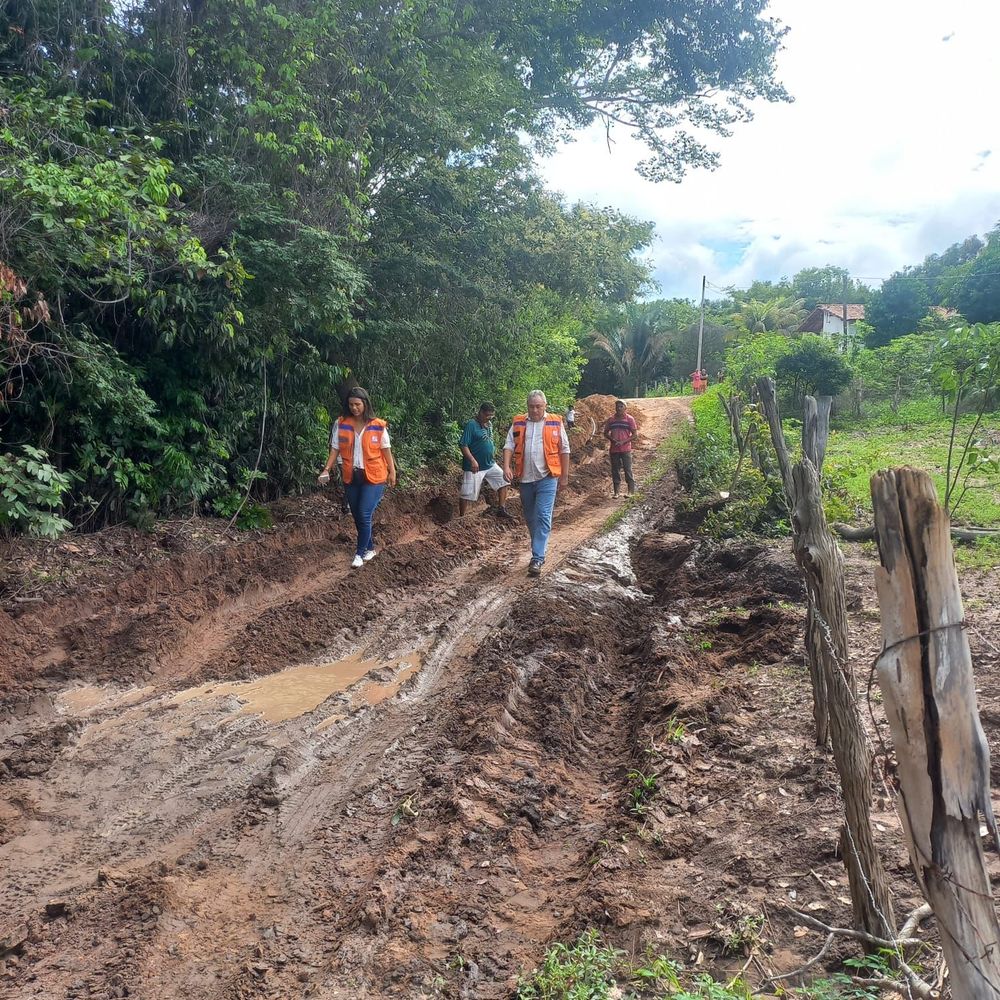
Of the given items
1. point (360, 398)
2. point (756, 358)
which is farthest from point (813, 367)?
point (360, 398)

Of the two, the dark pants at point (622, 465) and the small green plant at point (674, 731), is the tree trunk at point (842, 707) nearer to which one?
the small green plant at point (674, 731)

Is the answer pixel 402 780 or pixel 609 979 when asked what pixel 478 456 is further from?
pixel 609 979

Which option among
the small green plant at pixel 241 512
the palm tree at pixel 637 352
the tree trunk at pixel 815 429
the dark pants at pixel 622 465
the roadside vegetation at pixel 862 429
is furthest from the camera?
the palm tree at pixel 637 352

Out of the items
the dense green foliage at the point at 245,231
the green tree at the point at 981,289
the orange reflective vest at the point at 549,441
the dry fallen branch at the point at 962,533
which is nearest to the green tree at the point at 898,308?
the green tree at the point at 981,289

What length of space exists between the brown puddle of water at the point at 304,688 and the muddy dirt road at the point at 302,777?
0.02 m

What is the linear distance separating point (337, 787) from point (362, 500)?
410cm

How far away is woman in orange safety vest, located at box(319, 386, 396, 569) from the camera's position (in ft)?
24.5

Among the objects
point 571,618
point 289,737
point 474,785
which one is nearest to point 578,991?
point 474,785

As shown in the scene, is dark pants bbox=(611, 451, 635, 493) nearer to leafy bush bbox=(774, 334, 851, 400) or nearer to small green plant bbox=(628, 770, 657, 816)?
small green plant bbox=(628, 770, 657, 816)

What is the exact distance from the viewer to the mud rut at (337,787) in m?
2.73

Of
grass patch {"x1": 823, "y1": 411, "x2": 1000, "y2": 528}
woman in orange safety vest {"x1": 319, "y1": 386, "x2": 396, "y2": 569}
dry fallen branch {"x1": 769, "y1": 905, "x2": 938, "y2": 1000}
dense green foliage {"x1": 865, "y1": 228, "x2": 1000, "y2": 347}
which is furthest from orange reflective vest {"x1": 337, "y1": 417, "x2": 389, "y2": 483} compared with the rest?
dense green foliage {"x1": 865, "y1": 228, "x2": 1000, "y2": 347}

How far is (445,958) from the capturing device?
264 cm

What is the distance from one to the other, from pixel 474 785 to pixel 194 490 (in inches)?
223

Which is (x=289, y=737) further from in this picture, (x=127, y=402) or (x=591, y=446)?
(x=591, y=446)
